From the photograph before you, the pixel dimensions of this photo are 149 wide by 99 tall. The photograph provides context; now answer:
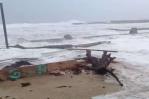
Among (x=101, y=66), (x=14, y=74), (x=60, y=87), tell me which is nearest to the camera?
(x=60, y=87)

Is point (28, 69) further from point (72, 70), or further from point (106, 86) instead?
point (106, 86)

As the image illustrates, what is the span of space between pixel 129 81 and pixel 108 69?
1161 mm

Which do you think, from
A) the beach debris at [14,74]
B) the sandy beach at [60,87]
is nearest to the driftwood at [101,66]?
the sandy beach at [60,87]

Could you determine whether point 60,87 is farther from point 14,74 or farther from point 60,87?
point 14,74

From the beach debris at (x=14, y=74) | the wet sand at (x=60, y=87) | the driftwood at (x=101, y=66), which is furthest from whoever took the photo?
the driftwood at (x=101, y=66)

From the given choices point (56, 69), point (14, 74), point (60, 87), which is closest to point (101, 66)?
point (56, 69)

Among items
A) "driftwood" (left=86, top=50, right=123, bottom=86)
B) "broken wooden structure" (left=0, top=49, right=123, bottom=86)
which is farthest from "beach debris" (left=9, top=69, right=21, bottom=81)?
"driftwood" (left=86, top=50, right=123, bottom=86)

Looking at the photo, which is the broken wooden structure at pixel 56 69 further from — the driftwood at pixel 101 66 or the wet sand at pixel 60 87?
the wet sand at pixel 60 87

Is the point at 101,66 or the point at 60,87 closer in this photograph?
the point at 60,87

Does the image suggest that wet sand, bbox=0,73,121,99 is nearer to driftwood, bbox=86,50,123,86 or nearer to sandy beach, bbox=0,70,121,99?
sandy beach, bbox=0,70,121,99

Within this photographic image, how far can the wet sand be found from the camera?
19.8 ft

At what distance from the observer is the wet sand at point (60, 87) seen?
6.03 metres

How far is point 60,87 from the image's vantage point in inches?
261

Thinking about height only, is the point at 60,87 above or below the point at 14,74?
below
